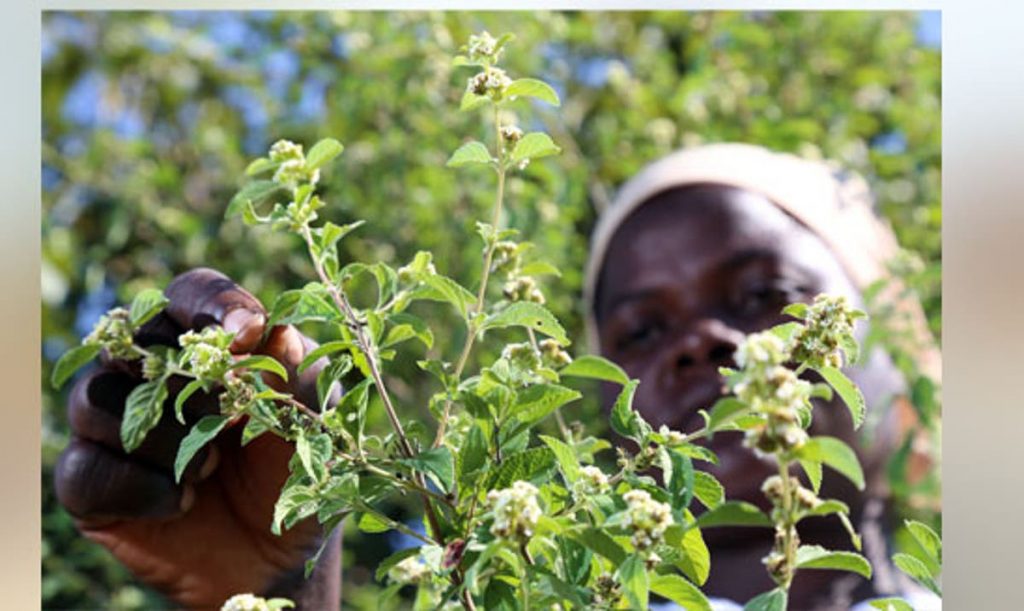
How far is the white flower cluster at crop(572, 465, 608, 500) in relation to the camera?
1.89 ft

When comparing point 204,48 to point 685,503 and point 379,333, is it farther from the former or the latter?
point 685,503

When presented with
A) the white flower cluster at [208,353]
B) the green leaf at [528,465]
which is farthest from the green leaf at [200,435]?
the green leaf at [528,465]

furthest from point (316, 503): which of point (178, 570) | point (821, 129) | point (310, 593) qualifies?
point (821, 129)

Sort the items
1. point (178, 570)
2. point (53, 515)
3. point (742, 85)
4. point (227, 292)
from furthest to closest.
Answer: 1. point (742, 85)
2. point (53, 515)
3. point (178, 570)
4. point (227, 292)

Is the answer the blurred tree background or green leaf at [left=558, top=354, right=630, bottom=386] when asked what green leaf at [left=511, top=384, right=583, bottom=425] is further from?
the blurred tree background

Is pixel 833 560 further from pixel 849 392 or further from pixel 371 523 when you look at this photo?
pixel 371 523

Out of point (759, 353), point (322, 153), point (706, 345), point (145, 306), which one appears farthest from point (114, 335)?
point (706, 345)

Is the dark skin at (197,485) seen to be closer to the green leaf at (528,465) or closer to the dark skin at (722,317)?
the green leaf at (528,465)

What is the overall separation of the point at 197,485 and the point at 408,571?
1.02 feet

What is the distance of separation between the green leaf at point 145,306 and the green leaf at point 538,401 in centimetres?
20

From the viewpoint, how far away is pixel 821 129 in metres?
2.18

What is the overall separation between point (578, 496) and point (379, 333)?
5.6 inches

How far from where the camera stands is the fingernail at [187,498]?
87cm

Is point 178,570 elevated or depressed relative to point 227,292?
depressed
